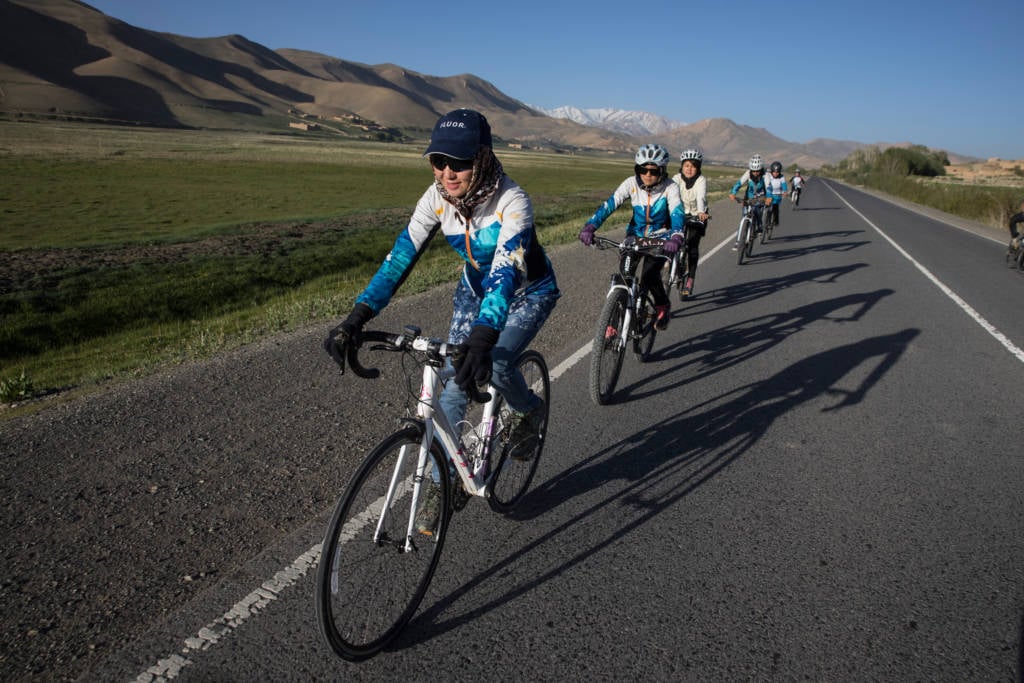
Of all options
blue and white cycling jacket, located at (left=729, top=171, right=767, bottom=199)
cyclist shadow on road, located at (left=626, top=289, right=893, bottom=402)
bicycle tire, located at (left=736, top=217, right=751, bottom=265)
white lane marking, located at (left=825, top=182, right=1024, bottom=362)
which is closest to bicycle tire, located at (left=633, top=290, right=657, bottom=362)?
cyclist shadow on road, located at (left=626, top=289, right=893, bottom=402)

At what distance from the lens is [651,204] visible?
22.6 feet

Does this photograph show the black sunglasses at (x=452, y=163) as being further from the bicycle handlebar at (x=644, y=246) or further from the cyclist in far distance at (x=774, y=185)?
the cyclist in far distance at (x=774, y=185)

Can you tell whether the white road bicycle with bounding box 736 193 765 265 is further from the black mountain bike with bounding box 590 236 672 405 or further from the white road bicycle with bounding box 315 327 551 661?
the white road bicycle with bounding box 315 327 551 661

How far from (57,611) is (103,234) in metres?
21.3

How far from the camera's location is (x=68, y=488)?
3.84 metres

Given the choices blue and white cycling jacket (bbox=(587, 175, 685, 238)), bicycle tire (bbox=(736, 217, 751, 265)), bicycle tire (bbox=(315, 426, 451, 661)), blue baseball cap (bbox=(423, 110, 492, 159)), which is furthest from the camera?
bicycle tire (bbox=(736, 217, 751, 265))

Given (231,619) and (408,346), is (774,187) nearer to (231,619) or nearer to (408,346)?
(408,346)

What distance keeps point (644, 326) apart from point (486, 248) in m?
3.55

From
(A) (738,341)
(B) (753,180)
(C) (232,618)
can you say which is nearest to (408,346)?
(C) (232,618)

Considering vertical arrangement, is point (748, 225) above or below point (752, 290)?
above

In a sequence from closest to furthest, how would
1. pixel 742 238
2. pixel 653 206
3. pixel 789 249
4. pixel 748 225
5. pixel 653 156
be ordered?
1. pixel 653 156
2. pixel 653 206
3. pixel 742 238
4. pixel 748 225
5. pixel 789 249

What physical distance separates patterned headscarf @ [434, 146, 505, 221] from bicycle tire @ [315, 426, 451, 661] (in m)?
1.09

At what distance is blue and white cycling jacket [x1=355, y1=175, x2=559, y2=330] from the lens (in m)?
2.89

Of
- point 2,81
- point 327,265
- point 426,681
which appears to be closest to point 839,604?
point 426,681
